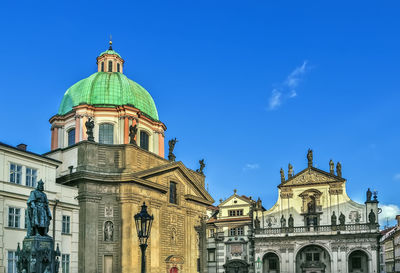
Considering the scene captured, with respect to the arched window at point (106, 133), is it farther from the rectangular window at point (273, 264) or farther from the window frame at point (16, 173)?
the rectangular window at point (273, 264)

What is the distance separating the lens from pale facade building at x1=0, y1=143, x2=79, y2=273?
3353 cm

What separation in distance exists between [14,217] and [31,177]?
10.9 ft

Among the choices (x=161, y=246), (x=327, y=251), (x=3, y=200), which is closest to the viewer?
(x=3, y=200)

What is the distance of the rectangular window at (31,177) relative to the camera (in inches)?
1419

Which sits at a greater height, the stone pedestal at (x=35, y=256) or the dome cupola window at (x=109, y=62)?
the dome cupola window at (x=109, y=62)

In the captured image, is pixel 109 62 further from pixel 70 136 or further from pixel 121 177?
pixel 121 177

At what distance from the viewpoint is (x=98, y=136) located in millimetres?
49031

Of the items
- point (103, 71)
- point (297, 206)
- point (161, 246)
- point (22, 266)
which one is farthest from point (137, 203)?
point (297, 206)

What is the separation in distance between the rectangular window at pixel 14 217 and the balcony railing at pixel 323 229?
35478 millimetres

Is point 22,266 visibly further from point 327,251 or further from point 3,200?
point 327,251

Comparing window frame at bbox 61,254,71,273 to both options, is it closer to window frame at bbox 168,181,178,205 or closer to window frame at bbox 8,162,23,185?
window frame at bbox 8,162,23,185

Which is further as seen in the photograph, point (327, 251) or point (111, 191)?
point (327, 251)

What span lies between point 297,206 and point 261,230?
5.47 m

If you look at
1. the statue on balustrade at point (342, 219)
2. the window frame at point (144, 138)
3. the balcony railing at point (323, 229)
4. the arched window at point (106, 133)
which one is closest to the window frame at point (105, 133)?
the arched window at point (106, 133)
